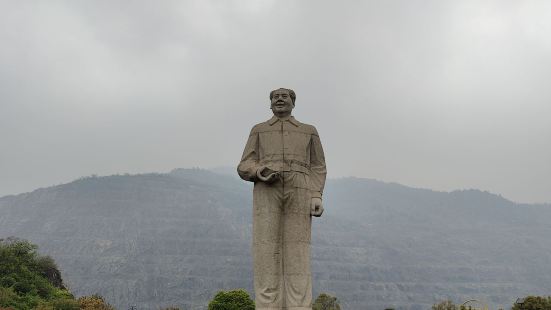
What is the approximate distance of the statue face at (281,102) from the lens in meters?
11.6

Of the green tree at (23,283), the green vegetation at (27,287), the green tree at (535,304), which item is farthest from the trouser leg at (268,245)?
the green tree at (535,304)

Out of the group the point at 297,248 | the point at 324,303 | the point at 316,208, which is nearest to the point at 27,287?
the point at 324,303

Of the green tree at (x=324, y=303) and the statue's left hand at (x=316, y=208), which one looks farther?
the green tree at (x=324, y=303)

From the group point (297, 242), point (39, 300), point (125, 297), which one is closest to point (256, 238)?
point (297, 242)

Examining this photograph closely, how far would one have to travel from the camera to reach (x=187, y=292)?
19388cm

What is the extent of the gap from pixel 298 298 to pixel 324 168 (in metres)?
2.42

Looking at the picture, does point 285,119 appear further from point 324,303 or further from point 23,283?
point 324,303

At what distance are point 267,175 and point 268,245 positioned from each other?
3.88 feet

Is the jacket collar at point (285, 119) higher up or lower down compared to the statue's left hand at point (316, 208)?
higher up

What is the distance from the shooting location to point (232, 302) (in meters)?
56.4

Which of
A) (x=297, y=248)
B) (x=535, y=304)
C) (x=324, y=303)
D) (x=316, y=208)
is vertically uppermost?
(x=324, y=303)

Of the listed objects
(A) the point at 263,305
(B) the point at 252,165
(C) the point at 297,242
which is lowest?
(A) the point at 263,305

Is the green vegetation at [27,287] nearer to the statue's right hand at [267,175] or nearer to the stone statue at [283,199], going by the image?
the stone statue at [283,199]

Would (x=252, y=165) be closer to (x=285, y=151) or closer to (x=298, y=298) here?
(x=285, y=151)
